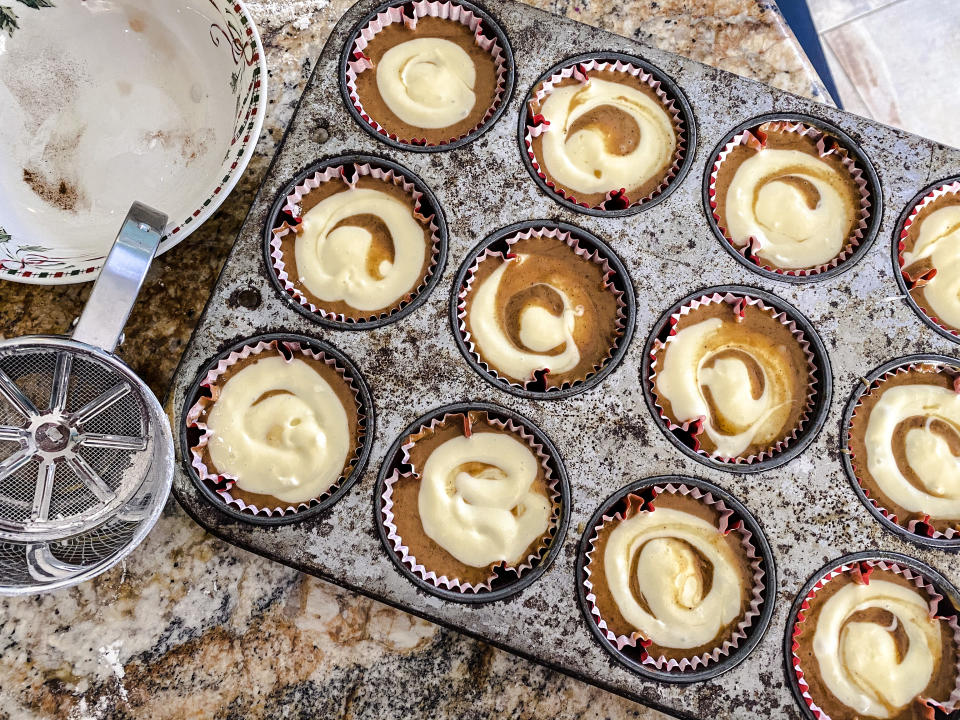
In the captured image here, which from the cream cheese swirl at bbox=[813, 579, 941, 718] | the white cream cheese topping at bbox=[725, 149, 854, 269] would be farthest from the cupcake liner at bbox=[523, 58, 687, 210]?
the cream cheese swirl at bbox=[813, 579, 941, 718]

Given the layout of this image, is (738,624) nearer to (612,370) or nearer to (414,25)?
(612,370)

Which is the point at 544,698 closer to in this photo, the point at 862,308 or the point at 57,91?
the point at 862,308

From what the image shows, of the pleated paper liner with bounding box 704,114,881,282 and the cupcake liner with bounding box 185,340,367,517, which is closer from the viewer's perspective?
the cupcake liner with bounding box 185,340,367,517

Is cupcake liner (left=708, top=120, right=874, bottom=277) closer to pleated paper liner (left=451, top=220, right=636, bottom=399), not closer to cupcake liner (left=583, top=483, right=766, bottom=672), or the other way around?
pleated paper liner (left=451, top=220, right=636, bottom=399)

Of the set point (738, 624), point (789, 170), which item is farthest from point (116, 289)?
point (789, 170)

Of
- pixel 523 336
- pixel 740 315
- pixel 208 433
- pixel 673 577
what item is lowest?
pixel 208 433

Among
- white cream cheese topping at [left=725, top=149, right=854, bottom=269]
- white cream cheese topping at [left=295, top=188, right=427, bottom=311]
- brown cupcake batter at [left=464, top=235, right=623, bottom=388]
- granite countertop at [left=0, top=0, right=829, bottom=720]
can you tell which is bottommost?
granite countertop at [left=0, top=0, right=829, bottom=720]

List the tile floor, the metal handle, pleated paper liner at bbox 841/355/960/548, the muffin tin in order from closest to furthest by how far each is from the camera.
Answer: the metal handle
the muffin tin
pleated paper liner at bbox 841/355/960/548
the tile floor
